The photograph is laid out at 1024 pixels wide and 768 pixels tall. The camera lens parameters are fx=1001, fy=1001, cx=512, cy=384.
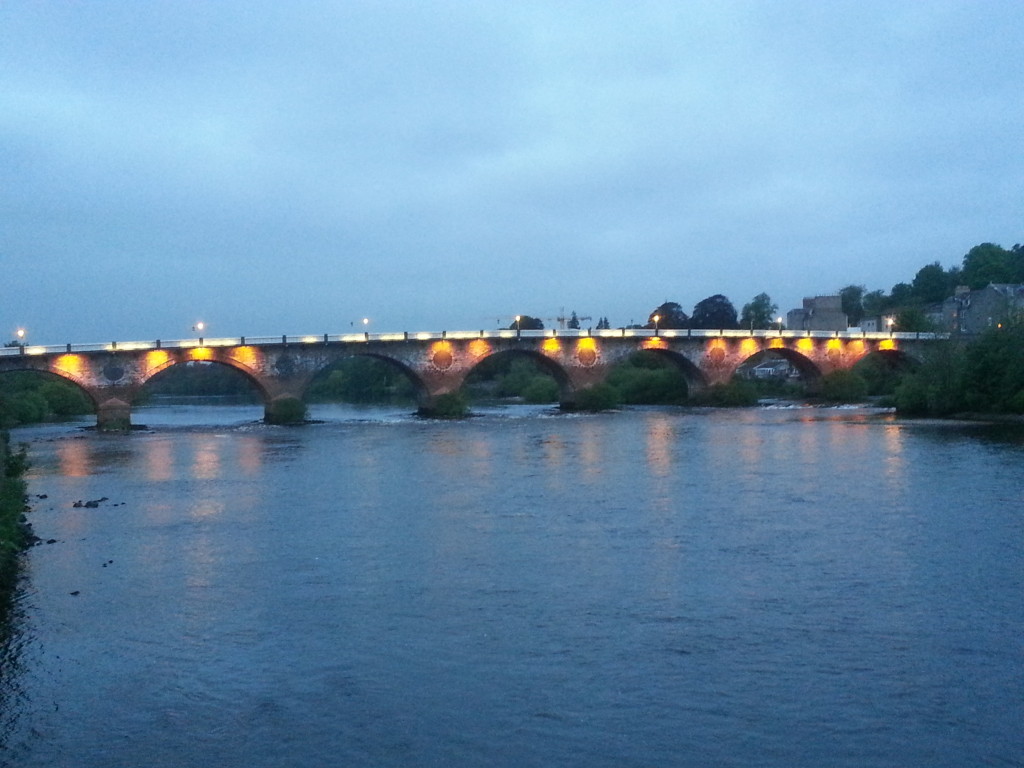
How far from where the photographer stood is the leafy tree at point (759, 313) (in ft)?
368

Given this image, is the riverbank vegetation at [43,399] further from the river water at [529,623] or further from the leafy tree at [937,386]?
the leafy tree at [937,386]

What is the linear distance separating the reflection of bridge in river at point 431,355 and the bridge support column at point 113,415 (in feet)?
0.16

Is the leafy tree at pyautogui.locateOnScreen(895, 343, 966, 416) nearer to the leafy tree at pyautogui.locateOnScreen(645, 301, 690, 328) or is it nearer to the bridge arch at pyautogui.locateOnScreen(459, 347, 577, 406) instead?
the bridge arch at pyautogui.locateOnScreen(459, 347, 577, 406)

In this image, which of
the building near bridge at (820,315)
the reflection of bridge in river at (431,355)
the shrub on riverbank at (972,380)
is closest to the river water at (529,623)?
the shrub on riverbank at (972,380)

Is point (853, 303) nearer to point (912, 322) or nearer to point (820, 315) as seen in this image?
point (820, 315)

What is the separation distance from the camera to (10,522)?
58.1ft

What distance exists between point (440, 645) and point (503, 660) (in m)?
1.00

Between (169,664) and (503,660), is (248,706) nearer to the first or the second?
(169,664)

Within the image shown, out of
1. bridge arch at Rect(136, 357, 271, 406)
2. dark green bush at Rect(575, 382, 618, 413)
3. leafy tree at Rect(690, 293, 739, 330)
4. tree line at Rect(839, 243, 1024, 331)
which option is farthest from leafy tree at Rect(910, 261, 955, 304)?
bridge arch at Rect(136, 357, 271, 406)

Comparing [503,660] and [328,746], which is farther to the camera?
[503,660]

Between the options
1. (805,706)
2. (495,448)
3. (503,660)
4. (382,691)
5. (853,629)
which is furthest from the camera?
(495,448)

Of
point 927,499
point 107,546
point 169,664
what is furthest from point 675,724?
point 927,499

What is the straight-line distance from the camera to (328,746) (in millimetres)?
9734

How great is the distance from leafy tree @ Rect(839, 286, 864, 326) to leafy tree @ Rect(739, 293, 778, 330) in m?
8.21
